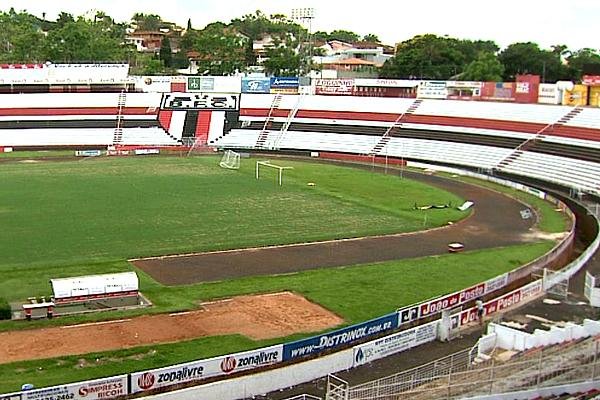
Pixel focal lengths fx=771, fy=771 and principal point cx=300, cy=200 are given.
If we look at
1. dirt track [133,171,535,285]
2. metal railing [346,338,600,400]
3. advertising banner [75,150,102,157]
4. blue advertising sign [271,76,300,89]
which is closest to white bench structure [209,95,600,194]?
blue advertising sign [271,76,300,89]

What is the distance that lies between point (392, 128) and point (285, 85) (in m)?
16.5

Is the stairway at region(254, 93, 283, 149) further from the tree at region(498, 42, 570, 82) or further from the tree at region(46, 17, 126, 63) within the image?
the tree at region(498, 42, 570, 82)

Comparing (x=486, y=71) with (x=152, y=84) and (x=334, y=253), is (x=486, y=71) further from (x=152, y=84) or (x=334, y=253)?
(x=334, y=253)

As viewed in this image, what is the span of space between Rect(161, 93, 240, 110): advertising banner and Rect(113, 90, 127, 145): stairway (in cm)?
427

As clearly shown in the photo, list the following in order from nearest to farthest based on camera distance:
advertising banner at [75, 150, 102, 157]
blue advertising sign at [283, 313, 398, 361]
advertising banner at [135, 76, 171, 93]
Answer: blue advertising sign at [283, 313, 398, 361]
advertising banner at [75, 150, 102, 157]
advertising banner at [135, 76, 171, 93]

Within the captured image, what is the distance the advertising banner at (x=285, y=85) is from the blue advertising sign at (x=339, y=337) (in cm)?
6510

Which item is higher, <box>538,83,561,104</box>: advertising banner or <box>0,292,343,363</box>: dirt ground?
<box>538,83,561,104</box>: advertising banner

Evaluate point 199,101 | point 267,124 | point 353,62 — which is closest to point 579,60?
point 353,62

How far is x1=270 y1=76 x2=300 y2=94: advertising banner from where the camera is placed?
87.8 meters

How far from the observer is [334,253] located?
35.5 metres

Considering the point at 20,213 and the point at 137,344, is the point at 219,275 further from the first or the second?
the point at 20,213

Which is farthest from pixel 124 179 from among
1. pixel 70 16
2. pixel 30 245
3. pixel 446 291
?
pixel 70 16

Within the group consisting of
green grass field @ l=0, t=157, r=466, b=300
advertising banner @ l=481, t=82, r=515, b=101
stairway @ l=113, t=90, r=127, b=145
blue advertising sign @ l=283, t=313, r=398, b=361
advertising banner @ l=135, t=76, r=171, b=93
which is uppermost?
advertising banner @ l=481, t=82, r=515, b=101

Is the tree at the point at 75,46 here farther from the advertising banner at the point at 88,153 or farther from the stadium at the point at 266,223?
the advertising banner at the point at 88,153
